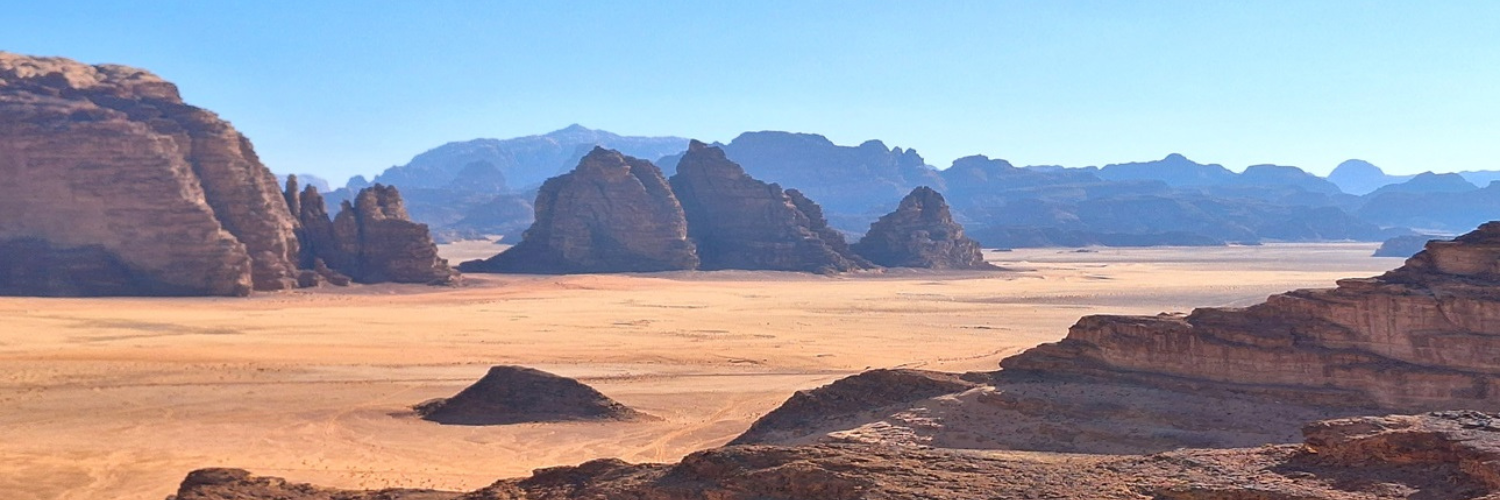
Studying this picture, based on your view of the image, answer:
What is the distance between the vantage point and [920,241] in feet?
330

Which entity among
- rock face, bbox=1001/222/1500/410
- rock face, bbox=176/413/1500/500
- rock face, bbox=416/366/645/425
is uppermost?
rock face, bbox=1001/222/1500/410

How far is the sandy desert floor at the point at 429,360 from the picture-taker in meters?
20.9

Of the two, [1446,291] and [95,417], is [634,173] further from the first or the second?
[1446,291]

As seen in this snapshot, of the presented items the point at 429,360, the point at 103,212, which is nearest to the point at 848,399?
the point at 429,360

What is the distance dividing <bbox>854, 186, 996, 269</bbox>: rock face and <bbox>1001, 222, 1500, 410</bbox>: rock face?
7784 centimetres

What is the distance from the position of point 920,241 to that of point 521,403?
3051 inches

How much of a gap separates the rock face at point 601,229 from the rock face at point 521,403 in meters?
59.9

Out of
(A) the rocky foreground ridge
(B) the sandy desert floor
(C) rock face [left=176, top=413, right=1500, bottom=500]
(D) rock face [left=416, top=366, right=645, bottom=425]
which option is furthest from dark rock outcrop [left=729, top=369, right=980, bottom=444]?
(A) the rocky foreground ridge

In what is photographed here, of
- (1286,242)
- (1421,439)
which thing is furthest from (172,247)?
(1286,242)

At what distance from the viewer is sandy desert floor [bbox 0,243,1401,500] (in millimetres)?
20875

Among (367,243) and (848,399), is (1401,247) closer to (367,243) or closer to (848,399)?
(367,243)

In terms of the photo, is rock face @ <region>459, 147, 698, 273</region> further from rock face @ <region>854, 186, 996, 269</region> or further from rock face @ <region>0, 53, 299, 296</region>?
rock face @ <region>0, 53, 299, 296</region>

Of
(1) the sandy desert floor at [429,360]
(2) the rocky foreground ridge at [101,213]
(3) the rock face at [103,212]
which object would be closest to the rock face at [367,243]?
(1) the sandy desert floor at [429,360]

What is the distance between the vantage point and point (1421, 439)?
10859mm
